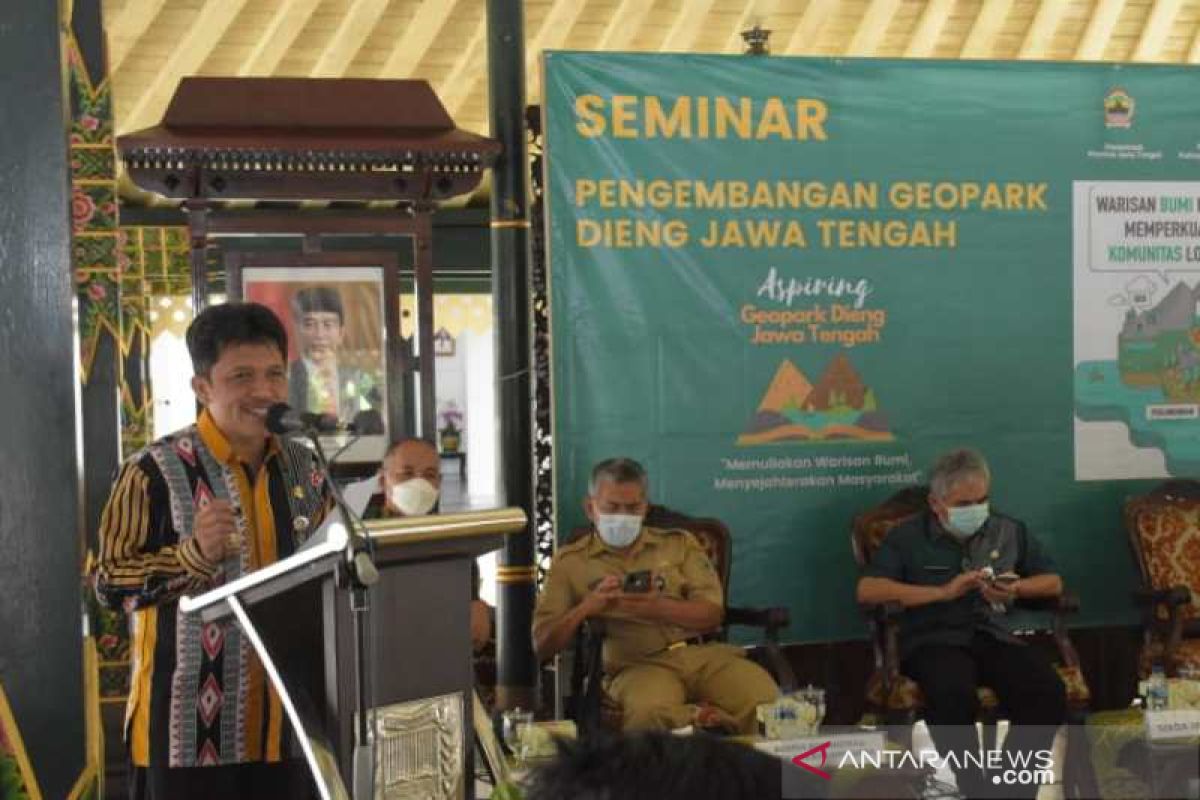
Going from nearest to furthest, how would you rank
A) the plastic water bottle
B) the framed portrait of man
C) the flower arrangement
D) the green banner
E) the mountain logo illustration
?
the plastic water bottle < the framed portrait of man < the green banner < the mountain logo illustration < the flower arrangement

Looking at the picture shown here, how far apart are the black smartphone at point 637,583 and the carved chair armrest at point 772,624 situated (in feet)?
1.36

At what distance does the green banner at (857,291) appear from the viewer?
5.95 metres

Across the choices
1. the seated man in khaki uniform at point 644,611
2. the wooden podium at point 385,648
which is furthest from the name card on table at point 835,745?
the seated man in khaki uniform at point 644,611

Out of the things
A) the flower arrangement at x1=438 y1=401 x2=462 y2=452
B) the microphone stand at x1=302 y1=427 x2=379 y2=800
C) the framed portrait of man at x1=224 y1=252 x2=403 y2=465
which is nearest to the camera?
the microphone stand at x1=302 y1=427 x2=379 y2=800

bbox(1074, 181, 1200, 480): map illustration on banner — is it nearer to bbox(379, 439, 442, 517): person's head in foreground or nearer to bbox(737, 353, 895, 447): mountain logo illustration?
bbox(737, 353, 895, 447): mountain logo illustration

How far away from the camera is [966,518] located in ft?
17.9

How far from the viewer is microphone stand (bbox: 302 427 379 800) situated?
8.25ft

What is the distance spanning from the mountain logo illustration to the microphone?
3.44 m

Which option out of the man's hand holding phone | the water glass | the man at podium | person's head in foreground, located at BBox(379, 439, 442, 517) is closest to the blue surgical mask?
the man's hand holding phone

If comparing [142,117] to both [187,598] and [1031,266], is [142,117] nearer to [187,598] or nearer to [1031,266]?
[1031,266]

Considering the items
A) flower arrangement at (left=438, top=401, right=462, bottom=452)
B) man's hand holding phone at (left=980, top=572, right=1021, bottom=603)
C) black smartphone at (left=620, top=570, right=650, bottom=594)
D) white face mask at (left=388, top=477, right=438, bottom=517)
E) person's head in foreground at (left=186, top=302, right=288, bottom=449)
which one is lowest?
man's hand holding phone at (left=980, top=572, right=1021, bottom=603)

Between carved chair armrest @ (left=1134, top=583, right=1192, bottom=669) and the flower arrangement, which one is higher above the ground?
the flower arrangement

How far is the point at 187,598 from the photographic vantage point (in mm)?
2846

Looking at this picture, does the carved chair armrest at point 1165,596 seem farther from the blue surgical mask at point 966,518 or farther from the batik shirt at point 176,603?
the batik shirt at point 176,603
